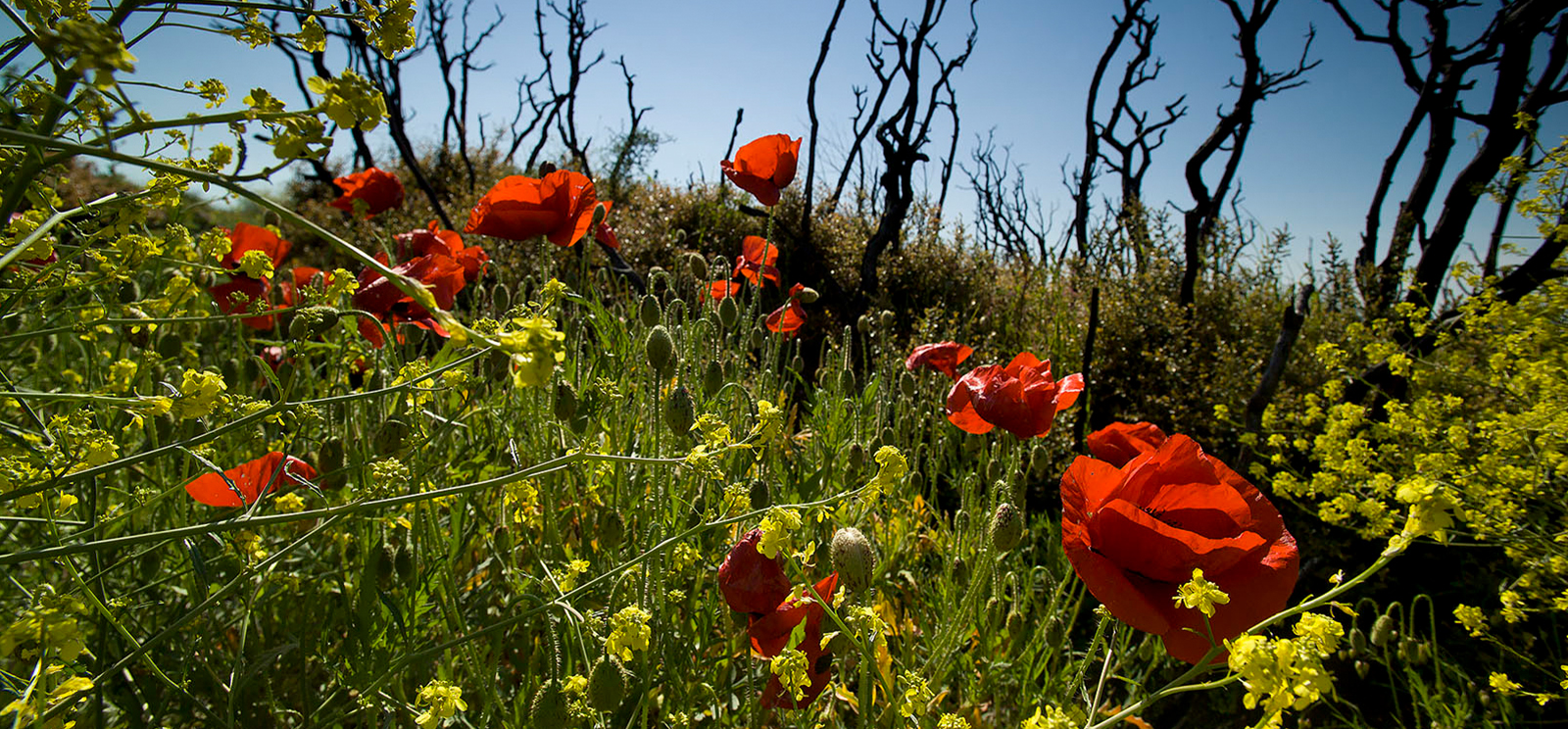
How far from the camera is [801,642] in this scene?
81 centimetres

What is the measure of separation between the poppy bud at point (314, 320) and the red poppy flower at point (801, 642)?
1.76 ft

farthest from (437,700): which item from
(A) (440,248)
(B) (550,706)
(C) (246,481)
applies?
(A) (440,248)

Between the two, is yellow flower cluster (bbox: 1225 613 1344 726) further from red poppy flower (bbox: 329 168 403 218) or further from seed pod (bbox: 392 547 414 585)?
red poppy flower (bbox: 329 168 403 218)

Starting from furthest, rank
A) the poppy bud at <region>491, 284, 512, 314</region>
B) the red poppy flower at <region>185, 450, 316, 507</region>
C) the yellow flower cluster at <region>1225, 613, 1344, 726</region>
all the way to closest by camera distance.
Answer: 1. the poppy bud at <region>491, 284, 512, 314</region>
2. the red poppy flower at <region>185, 450, 316, 507</region>
3. the yellow flower cluster at <region>1225, 613, 1344, 726</region>

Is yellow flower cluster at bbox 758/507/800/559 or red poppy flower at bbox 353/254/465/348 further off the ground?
red poppy flower at bbox 353/254/465/348

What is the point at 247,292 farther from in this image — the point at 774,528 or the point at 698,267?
the point at 774,528

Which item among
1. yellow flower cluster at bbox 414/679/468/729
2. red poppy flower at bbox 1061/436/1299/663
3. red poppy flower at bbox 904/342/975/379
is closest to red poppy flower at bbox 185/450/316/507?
yellow flower cluster at bbox 414/679/468/729

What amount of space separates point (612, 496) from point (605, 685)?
1.91 feet

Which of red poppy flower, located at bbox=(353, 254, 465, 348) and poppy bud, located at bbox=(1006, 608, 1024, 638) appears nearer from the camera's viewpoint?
red poppy flower, located at bbox=(353, 254, 465, 348)

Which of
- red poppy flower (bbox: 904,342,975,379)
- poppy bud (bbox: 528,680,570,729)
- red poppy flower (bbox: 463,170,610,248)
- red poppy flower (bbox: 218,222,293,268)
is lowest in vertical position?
poppy bud (bbox: 528,680,570,729)

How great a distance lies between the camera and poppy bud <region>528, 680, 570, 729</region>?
67 centimetres

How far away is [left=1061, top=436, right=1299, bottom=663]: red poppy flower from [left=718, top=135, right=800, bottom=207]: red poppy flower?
102 centimetres

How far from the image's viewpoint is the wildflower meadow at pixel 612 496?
566mm

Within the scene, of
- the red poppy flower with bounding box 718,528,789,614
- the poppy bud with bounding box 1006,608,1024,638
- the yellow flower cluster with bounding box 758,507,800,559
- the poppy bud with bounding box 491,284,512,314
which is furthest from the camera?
the poppy bud with bounding box 491,284,512,314
